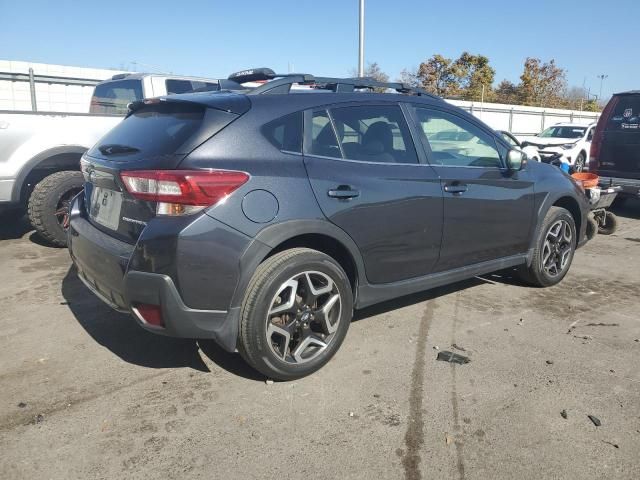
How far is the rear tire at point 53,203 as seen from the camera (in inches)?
227

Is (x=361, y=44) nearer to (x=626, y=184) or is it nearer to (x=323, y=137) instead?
(x=626, y=184)

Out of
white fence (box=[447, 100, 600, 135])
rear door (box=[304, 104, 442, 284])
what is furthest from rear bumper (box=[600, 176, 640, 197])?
white fence (box=[447, 100, 600, 135])

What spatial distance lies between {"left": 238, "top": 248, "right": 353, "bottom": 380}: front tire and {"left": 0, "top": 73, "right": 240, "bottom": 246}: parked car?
288 cm

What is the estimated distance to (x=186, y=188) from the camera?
2709 mm

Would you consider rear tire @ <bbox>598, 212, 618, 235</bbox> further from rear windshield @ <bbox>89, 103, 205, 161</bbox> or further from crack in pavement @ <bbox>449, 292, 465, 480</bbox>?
rear windshield @ <bbox>89, 103, 205, 161</bbox>

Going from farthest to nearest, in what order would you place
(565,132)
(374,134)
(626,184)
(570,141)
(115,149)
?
(565,132)
(570,141)
(626,184)
(374,134)
(115,149)

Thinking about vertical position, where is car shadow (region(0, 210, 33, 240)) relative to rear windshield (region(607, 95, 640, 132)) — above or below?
below

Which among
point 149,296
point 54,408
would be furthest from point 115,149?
point 54,408

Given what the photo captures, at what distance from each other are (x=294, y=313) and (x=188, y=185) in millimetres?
988

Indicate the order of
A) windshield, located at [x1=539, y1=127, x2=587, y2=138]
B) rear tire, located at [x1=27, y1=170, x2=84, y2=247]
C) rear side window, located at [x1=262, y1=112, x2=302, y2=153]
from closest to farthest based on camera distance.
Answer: rear side window, located at [x1=262, y1=112, x2=302, y2=153], rear tire, located at [x1=27, y1=170, x2=84, y2=247], windshield, located at [x1=539, y1=127, x2=587, y2=138]

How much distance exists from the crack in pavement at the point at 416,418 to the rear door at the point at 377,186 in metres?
0.51

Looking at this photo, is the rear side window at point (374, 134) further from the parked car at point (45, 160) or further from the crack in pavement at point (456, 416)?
the parked car at point (45, 160)

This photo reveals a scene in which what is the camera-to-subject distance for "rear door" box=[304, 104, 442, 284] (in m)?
3.22

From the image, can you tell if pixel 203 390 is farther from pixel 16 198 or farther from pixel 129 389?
pixel 16 198
